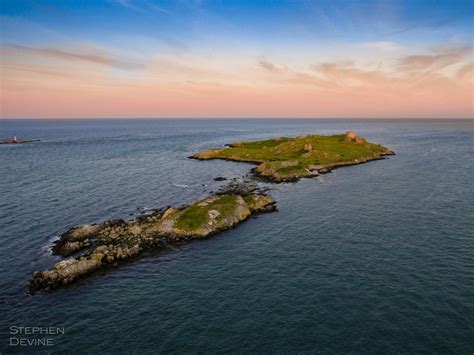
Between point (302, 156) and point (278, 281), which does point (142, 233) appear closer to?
point (278, 281)

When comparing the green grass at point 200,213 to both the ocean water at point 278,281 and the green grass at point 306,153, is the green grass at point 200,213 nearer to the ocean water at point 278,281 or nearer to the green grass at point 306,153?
the ocean water at point 278,281

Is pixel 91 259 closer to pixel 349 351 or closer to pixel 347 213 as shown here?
pixel 349 351

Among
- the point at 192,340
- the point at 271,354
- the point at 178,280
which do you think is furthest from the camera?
the point at 178,280

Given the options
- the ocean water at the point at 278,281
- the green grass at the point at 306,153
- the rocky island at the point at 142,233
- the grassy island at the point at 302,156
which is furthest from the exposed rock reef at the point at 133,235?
the green grass at the point at 306,153

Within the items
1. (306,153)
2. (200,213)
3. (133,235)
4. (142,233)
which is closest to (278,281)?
(200,213)

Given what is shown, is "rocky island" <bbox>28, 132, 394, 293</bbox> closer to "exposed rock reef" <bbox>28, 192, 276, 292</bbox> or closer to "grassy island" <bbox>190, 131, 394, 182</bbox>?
"exposed rock reef" <bbox>28, 192, 276, 292</bbox>

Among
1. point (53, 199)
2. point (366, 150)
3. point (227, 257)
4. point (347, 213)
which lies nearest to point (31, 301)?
point (227, 257)
